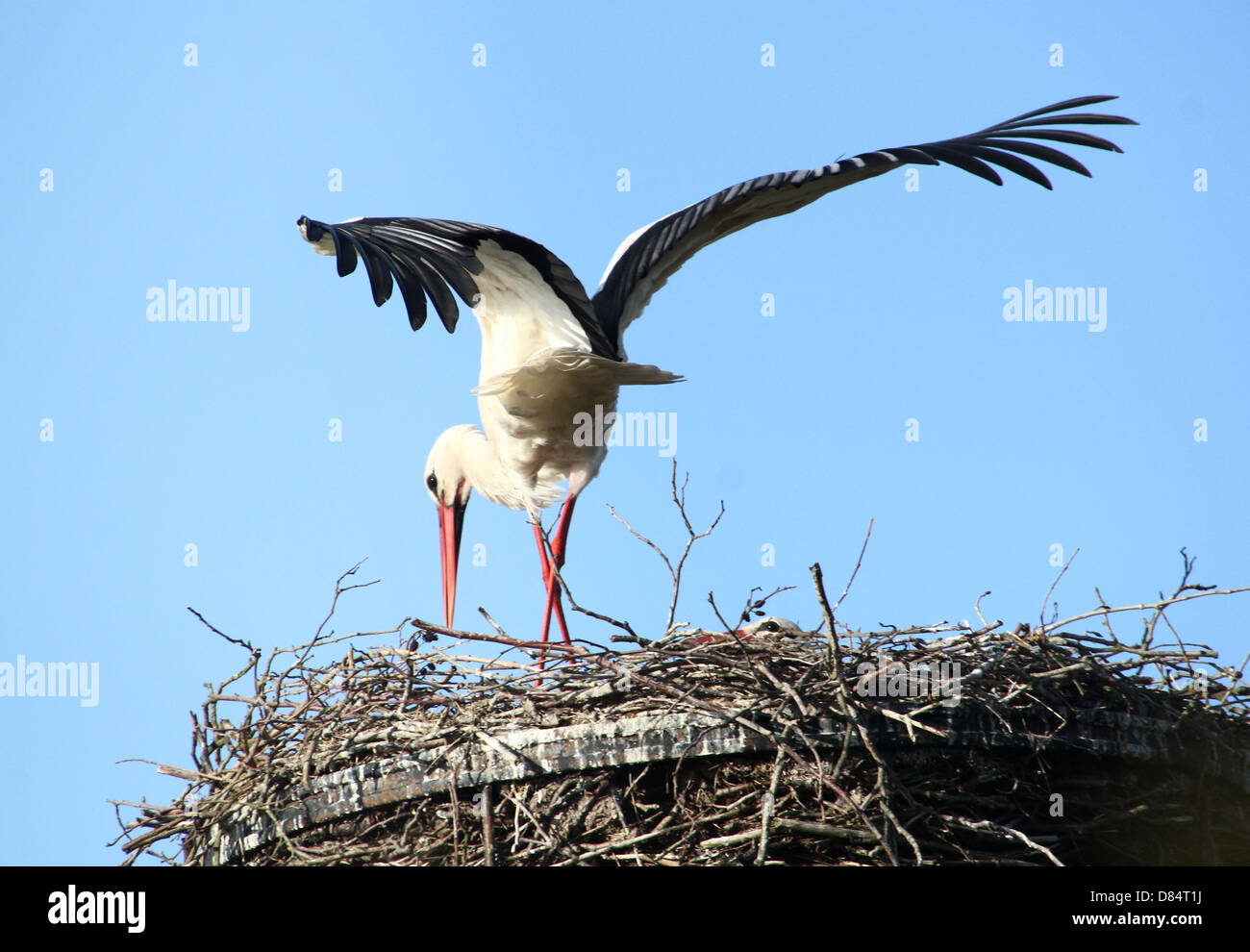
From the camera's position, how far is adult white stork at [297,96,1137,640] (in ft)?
13.8

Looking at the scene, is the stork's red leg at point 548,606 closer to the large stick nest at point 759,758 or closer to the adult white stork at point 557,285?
the adult white stork at point 557,285

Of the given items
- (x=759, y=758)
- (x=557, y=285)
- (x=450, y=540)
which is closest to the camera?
(x=759, y=758)

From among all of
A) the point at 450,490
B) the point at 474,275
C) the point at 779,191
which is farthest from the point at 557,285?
the point at 450,490

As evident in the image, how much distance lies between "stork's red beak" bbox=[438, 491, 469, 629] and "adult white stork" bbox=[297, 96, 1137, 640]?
62cm

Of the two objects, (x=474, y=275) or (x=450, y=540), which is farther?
(x=450, y=540)

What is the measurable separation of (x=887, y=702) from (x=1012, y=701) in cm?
41

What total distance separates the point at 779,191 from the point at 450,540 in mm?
2470

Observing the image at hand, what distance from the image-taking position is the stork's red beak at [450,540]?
6.27 meters

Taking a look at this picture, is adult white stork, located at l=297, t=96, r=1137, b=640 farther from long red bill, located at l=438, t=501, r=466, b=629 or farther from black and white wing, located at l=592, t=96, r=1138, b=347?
long red bill, located at l=438, t=501, r=466, b=629

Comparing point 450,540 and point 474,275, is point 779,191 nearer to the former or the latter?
point 474,275

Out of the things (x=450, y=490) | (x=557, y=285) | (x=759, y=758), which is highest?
(x=557, y=285)

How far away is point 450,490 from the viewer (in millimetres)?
6348

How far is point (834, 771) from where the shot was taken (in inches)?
122
